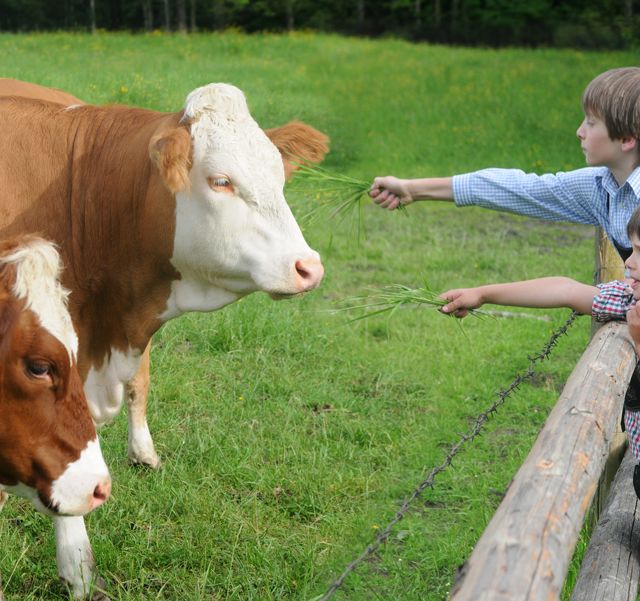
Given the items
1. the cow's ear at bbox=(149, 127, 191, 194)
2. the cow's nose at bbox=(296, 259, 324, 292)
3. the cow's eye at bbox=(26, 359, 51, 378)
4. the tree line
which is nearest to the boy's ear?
the cow's nose at bbox=(296, 259, 324, 292)

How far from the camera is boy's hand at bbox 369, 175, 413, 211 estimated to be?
12.0 ft

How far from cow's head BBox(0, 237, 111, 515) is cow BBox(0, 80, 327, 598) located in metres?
0.80

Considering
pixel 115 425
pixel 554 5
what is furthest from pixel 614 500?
pixel 554 5

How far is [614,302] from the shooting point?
3.18 metres

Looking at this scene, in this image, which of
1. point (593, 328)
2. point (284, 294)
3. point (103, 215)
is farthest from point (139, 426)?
point (593, 328)

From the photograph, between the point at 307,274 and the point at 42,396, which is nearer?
the point at 42,396

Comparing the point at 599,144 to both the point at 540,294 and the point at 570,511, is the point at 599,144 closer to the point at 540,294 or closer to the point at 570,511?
the point at 540,294

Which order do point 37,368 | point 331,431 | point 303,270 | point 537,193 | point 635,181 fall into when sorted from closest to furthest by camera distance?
point 37,368
point 635,181
point 303,270
point 537,193
point 331,431

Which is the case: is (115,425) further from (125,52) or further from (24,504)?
(125,52)

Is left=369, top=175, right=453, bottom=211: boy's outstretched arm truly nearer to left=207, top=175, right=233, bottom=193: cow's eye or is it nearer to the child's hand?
the child's hand

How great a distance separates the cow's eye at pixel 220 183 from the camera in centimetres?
343

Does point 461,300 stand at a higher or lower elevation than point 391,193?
lower

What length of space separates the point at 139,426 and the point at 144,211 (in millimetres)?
1371

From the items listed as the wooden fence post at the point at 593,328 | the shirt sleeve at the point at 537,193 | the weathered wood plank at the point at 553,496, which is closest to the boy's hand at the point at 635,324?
the weathered wood plank at the point at 553,496
